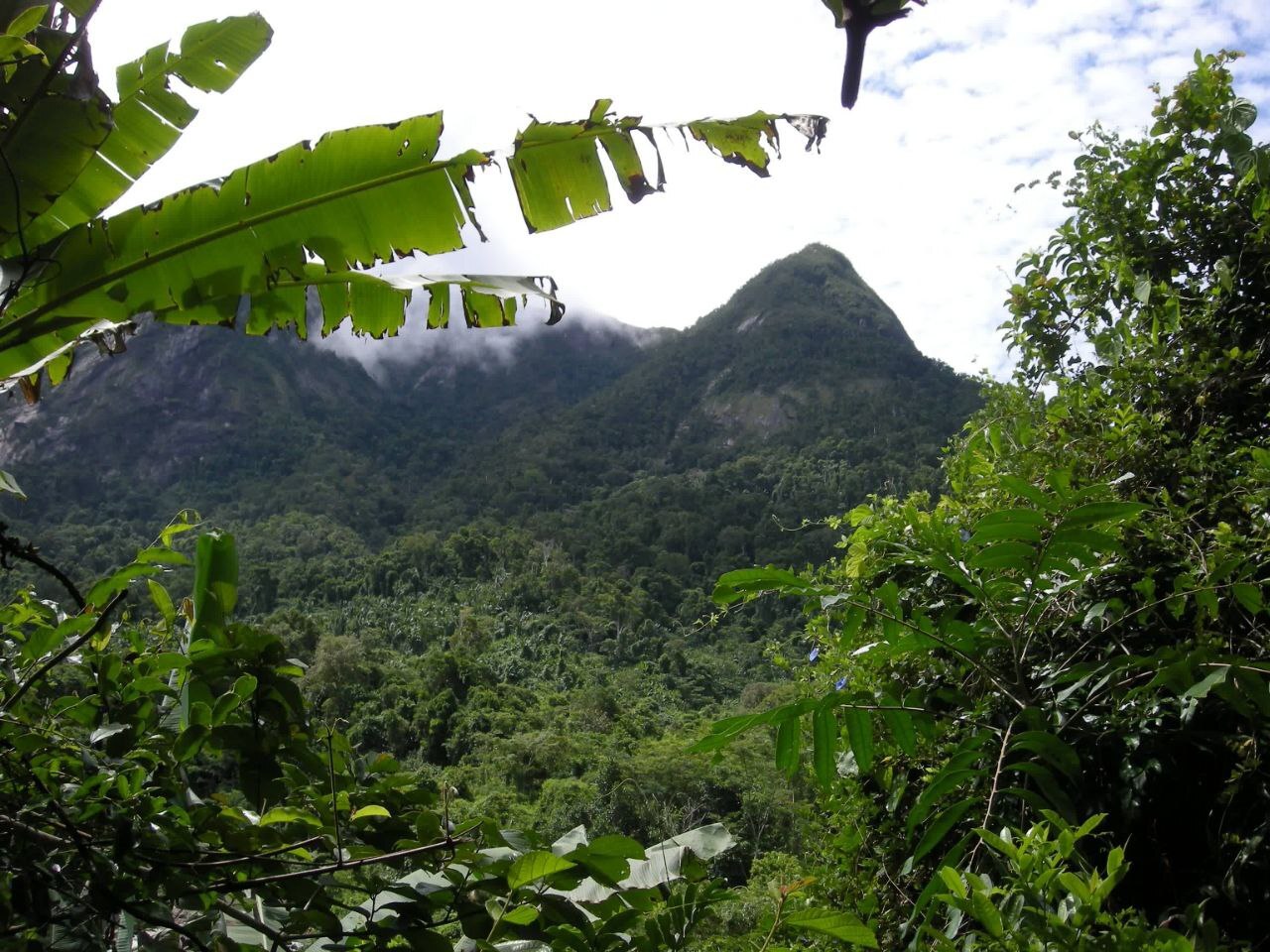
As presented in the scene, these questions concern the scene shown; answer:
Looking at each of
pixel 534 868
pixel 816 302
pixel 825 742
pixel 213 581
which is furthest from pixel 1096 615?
pixel 816 302

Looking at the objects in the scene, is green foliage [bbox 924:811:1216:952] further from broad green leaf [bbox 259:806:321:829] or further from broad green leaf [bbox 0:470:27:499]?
broad green leaf [bbox 0:470:27:499]

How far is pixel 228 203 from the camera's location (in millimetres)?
1492

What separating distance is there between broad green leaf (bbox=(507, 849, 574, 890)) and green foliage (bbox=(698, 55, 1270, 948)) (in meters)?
0.27

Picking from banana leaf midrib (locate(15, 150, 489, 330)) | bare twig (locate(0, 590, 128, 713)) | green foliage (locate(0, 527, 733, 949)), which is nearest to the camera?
green foliage (locate(0, 527, 733, 949))

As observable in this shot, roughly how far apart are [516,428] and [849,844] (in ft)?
262

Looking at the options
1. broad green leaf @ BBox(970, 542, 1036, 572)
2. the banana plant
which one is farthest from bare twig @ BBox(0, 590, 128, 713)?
broad green leaf @ BBox(970, 542, 1036, 572)

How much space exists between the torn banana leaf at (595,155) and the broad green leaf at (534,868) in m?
1.31

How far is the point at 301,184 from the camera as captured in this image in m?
1.55

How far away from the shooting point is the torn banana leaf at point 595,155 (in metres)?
1.69

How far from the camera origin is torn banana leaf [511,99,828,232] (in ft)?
5.53

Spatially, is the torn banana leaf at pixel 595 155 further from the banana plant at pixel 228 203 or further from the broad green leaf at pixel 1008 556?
the broad green leaf at pixel 1008 556

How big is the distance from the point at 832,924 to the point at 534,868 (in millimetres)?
266

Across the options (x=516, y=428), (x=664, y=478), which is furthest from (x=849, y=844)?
(x=516, y=428)

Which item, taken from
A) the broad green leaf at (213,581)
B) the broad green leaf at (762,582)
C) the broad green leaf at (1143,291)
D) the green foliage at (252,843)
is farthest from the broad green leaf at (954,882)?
the broad green leaf at (1143,291)
